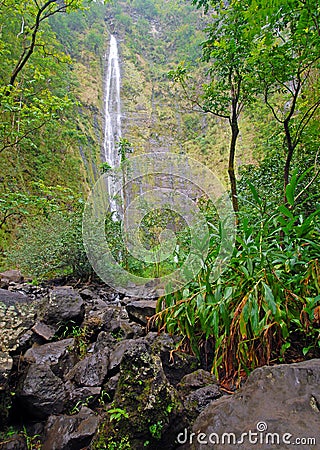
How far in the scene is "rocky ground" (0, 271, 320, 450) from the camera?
41.4 inches

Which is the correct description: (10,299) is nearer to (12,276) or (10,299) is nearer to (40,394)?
(40,394)

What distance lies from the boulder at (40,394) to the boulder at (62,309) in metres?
1.04

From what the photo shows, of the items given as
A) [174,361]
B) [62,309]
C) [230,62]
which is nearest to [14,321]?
[62,309]

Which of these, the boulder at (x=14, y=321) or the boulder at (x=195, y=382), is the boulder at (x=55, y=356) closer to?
the boulder at (x=14, y=321)

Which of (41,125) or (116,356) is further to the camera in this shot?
(41,125)

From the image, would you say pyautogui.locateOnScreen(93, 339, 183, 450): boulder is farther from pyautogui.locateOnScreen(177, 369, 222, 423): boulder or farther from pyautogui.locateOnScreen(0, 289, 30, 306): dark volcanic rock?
pyautogui.locateOnScreen(0, 289, 30, 306): dark volcanic rock

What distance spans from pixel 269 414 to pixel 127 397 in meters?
0.61

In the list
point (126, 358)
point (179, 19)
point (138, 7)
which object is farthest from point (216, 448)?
point (138, 7)

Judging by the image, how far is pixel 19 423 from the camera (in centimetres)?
167

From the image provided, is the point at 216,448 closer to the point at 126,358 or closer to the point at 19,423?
the point at 126,358

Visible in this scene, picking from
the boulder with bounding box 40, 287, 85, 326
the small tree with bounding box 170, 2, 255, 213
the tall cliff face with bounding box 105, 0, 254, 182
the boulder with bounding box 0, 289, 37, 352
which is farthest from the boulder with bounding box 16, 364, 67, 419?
the tall cliff face with bounding box 105, 0, 254, 182

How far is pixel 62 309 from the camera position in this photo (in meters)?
2.91

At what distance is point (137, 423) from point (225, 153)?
18.5m

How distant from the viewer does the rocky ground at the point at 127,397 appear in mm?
1053
